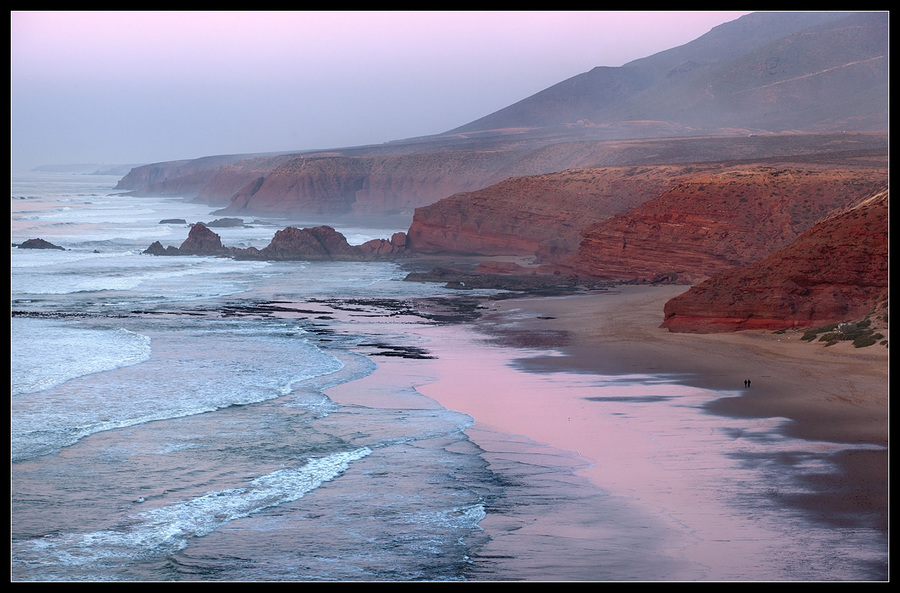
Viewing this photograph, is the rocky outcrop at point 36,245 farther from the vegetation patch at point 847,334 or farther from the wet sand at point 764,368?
the vegetation patch at point 847,334

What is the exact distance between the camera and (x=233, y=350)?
67.2 feet

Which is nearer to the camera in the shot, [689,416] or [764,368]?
[689,416]

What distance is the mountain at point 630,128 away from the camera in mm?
85812

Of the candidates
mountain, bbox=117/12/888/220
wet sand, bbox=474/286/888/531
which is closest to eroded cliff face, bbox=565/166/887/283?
wet sand, bbox=474/286/888/531

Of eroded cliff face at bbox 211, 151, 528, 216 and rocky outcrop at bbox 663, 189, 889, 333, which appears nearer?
rocky outcrop at bbox 663, 189, 889, 333

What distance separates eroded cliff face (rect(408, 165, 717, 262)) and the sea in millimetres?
22753

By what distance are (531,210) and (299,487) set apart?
35193 millimetres

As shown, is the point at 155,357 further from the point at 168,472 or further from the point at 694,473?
the point at 694,473

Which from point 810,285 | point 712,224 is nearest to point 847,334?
A: point 810,285

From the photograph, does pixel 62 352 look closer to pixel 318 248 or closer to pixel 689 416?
pixel 689 416

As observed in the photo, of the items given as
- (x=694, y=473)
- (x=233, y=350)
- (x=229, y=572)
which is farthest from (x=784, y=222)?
(x=229, y=572)

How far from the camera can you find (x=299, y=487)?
1055cm

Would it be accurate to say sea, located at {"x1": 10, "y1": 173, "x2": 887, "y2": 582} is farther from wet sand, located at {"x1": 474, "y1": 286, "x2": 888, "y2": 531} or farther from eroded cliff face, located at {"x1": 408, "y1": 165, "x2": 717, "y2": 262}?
eroded cliff face, located at {"x1": 408, "y1": 165, "x2": 717, "y2": 262}

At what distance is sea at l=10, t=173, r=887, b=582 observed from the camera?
811 cm
